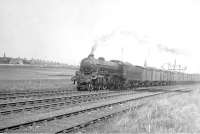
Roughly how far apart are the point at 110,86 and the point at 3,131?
23.4 m

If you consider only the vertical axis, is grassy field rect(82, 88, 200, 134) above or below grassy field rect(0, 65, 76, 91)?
below

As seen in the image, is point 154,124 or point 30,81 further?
point 30,81

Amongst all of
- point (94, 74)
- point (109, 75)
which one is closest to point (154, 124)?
point (94, 74)

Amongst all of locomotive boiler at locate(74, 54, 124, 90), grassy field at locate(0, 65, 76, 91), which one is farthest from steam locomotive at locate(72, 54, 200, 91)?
grassy field at locate(0, 65, 76, 91)

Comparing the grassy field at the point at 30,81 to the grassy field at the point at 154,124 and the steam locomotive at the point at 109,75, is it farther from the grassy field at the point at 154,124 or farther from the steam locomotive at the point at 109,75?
the grassy field at the point at 154,124

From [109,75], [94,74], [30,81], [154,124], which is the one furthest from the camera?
[30,81]

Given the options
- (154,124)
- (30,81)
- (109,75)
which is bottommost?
(154,124)

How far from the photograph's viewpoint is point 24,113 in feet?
41.3

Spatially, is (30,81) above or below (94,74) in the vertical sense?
below

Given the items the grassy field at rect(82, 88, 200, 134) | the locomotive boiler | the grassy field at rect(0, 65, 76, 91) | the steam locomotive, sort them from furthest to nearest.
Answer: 1. the grassy field at rect(0, 65, 76, 91)
2. the steam locomotive
3. the locomotive boiler
4. the grassy field at rect(82, 88, 200, 134)

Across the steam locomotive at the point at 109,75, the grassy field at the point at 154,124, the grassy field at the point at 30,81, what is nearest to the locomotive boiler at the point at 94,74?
the steam locomotive at the point at 109,75

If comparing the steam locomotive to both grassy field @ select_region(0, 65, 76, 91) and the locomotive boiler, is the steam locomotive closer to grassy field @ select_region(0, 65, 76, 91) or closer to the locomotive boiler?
the locomotive boiler

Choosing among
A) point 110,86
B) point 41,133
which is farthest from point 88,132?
point 110,86

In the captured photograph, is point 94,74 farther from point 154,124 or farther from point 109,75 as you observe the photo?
point 154,124
